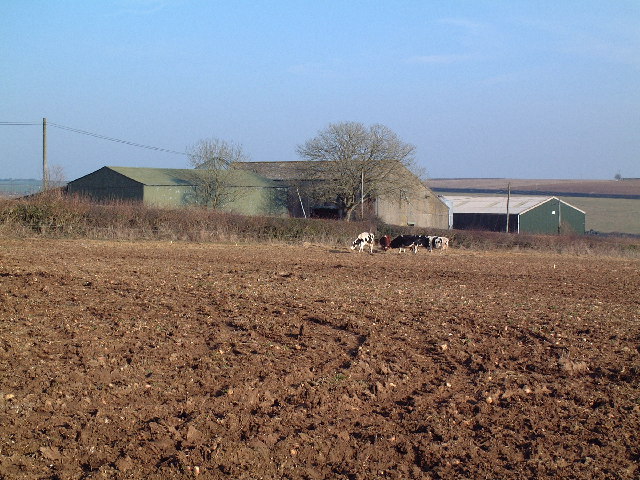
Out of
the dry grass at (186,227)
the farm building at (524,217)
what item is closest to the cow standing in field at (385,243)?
the dry grass at (186,227)

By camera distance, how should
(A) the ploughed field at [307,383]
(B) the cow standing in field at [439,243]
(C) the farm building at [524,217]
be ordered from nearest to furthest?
(A) the ploughed field at [307,383] → (B) the cow standing in field at [439,243] → (C) the farm building at [524,217]

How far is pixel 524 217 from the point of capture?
6931cm

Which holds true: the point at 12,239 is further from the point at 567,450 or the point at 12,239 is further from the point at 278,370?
the point at 567,450

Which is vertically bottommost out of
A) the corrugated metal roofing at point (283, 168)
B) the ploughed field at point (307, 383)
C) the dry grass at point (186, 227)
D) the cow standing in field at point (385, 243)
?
the ploughed field at point (307, 383)

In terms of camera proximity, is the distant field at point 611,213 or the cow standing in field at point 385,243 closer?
the cow standing in field at point 385,243

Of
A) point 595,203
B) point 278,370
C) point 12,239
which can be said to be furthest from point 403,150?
point 595,203

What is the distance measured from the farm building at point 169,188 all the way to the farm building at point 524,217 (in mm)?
24522

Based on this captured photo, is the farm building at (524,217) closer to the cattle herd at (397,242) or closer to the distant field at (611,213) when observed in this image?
the distant field at (611,213)

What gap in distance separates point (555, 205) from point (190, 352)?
228 ft

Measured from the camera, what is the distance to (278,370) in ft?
28.1

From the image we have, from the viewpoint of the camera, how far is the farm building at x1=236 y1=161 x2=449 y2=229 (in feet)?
190

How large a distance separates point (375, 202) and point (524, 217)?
1999 centimetres

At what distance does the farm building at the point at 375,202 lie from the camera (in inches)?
2275

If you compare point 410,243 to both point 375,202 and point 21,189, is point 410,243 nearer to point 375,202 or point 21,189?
point 375,202
